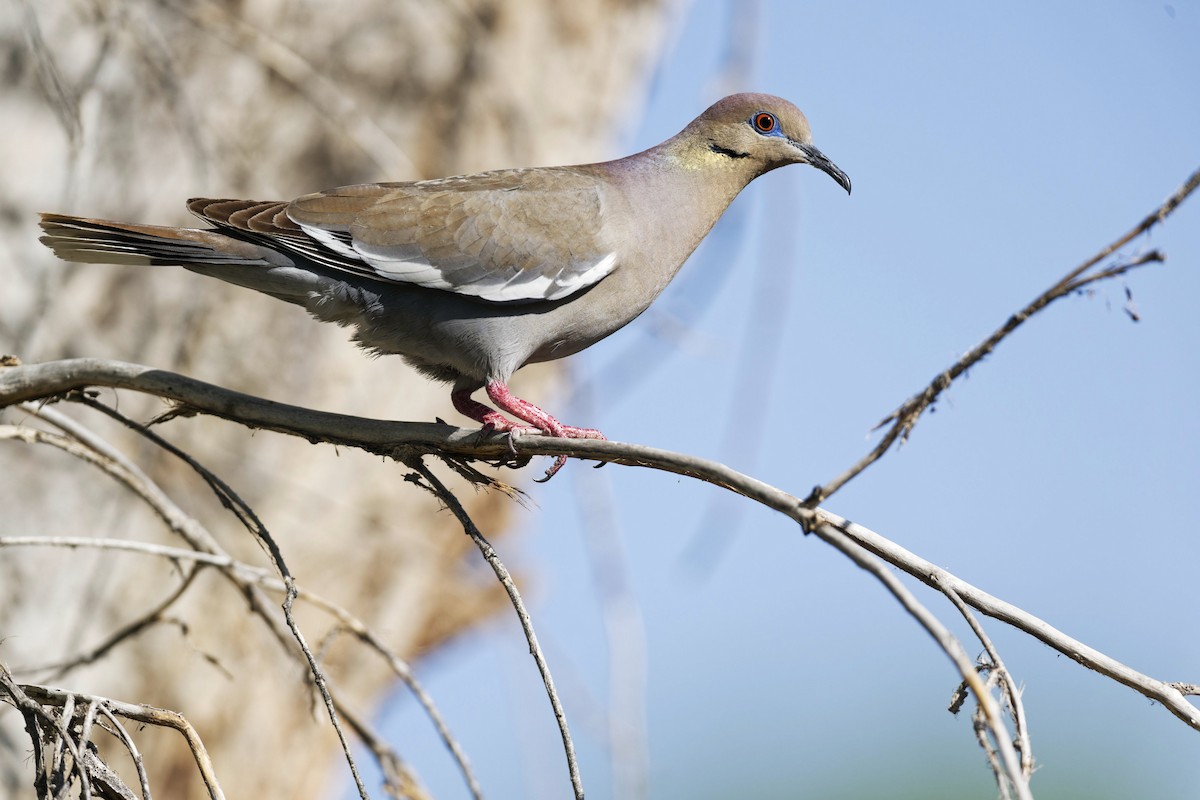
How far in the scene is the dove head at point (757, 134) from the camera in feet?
11.6

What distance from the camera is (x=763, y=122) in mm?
3553

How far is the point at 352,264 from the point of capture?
2.90 meters

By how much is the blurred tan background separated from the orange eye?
108cm

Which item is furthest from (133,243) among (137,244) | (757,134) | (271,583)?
(757,134)

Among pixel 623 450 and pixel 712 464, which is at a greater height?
pixel 623 450

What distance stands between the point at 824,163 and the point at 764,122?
0.22 meters

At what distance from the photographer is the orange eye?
354 cm

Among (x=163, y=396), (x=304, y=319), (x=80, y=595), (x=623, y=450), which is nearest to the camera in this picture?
(x=623, y=450)

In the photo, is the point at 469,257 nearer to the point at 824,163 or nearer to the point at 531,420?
the point at 531,420

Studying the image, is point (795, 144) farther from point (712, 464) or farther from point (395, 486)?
point (395, 486)

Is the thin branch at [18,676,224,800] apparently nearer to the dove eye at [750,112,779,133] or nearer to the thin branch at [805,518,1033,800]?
the thin branch at [805,518,1033,800]

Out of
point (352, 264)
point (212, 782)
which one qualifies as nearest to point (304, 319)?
point (352, 264)

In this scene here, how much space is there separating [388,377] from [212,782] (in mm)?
3733

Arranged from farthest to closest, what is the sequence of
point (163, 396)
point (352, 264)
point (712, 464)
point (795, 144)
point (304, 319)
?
point (304, 319), point (795, 144), point (352, 264), point (163, 396), point (712, 464)
